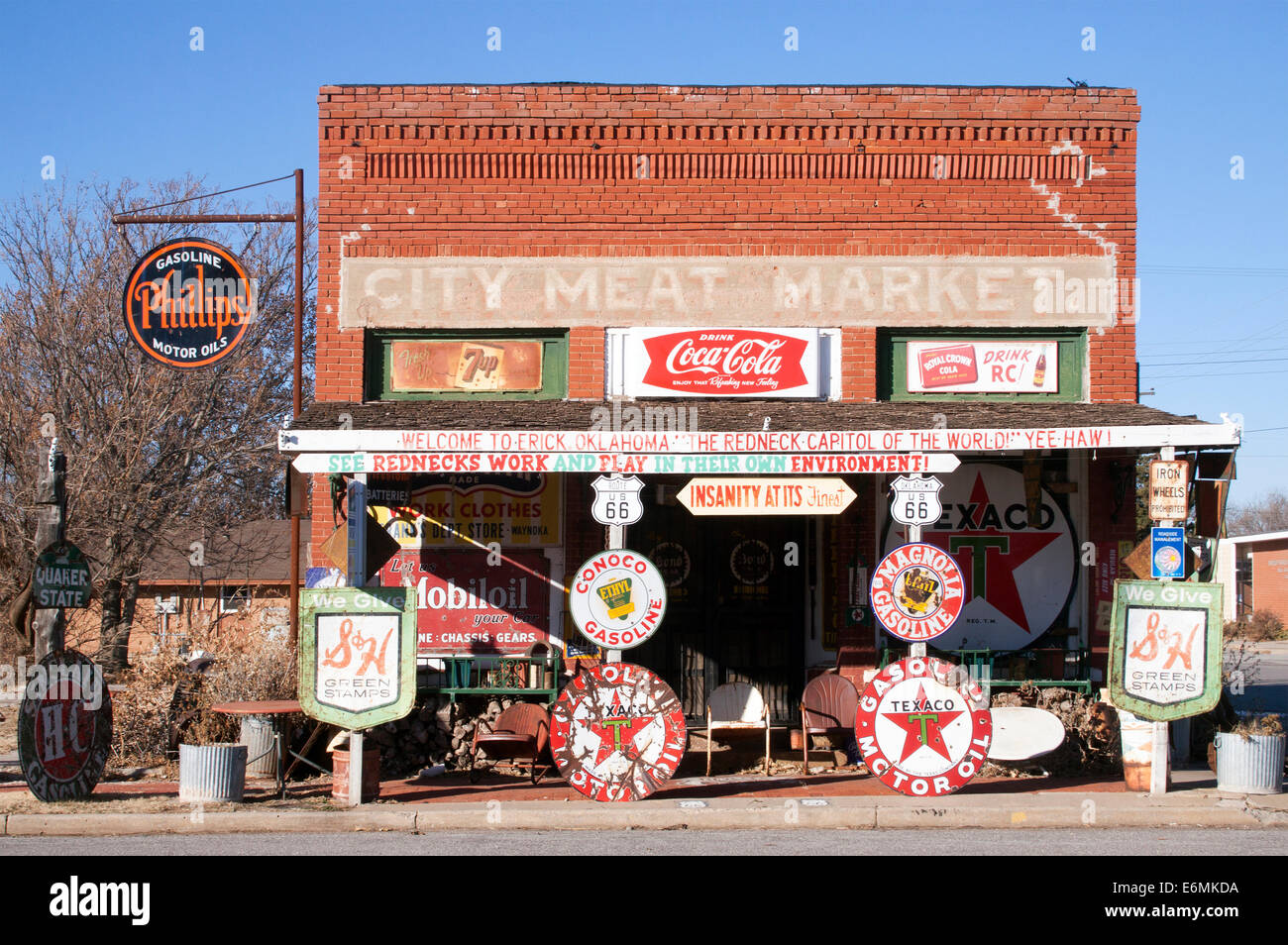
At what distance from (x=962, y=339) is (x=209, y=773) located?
9.01 meters

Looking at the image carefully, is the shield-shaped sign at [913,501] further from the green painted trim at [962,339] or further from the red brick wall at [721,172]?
the red brick wall at [721,172]

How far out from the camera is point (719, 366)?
13.9m

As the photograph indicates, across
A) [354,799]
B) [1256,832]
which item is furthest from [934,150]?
[354,799]

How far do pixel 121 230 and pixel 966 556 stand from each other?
62.9ft

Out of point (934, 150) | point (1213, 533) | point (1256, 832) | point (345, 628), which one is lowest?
point (1256, 832)

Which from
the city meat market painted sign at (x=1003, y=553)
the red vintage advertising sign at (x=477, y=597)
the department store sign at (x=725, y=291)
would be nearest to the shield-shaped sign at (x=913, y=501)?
the city meat market painted sign at (x=1003, y=553)

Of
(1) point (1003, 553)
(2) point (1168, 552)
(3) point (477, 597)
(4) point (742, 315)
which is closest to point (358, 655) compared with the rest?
(3) point (477, 597)

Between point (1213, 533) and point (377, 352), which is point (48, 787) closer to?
point (377, 352)

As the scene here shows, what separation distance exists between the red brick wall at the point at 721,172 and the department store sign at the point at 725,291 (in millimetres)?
177

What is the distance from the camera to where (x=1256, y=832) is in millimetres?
9750

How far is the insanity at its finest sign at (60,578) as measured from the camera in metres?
10.6

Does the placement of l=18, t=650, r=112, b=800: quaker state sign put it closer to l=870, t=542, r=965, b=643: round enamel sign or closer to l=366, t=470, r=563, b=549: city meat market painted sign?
l=366, t=470, r=563, b=549: city meat market painted sign

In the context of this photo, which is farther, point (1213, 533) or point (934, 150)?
point (934, 150)

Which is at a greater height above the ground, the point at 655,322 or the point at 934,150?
the point at 934,150
